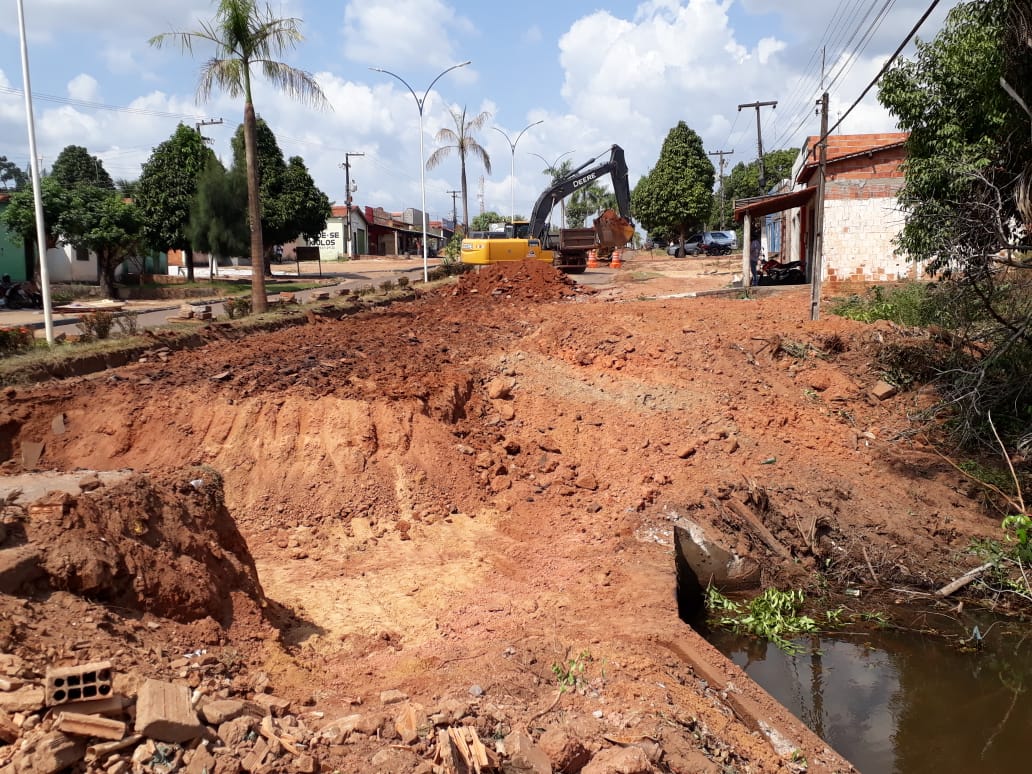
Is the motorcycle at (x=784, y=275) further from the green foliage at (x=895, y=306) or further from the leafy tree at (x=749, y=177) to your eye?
the leafy tree at (x=749, y=177)

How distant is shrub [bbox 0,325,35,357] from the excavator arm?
18728mm

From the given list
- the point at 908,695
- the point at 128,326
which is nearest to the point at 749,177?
the point at 128,326

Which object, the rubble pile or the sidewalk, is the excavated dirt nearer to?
the rubble pile

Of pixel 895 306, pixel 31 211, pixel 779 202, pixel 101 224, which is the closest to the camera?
pixel 895 306

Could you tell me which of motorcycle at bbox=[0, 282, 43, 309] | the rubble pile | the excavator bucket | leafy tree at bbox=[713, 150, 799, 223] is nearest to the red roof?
the excavator bucket

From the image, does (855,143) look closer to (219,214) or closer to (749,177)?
(219,214)

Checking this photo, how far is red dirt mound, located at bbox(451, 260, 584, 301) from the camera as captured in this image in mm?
20453

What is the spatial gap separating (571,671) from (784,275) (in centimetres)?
1814

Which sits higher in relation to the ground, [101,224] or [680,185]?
[680,185]

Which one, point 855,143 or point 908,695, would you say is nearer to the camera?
point 908,695

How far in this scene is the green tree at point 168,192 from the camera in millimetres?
33500

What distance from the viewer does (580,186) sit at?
1152 inches

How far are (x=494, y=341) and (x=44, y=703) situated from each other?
1057 cm

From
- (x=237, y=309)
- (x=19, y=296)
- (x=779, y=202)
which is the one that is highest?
(x=779, y=202)
